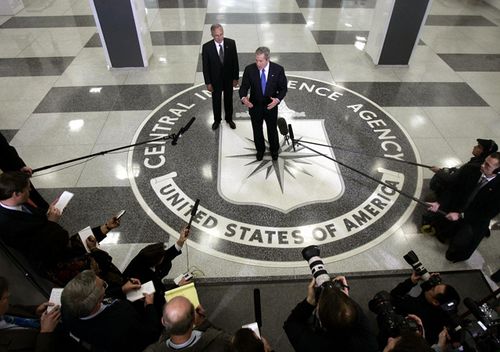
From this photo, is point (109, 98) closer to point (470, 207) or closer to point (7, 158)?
point (7, 158)

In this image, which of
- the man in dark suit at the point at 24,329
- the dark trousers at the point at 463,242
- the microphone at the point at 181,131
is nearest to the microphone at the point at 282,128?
the microphone at the point at 181,131

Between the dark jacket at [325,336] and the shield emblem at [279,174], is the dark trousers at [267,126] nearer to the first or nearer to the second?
the shield emblem at [279,174]

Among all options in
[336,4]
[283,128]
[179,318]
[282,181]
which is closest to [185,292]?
[179,318]

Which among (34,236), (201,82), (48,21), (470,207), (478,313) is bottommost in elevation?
(201,82)

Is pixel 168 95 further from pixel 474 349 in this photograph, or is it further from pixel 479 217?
pixel 474 349

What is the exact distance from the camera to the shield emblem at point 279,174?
471cm

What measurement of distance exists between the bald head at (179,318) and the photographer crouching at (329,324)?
756 mm

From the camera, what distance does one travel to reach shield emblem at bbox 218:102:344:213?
4.71 metres

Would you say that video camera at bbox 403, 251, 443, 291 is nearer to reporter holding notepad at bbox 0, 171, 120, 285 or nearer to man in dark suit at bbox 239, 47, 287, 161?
man in dark suit at bbox 239, 47, 287, 161

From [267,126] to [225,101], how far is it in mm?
1165

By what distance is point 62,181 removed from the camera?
16.1ft

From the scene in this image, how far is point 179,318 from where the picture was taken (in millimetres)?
1941

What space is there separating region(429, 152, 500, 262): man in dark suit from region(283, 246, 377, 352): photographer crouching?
6.92 ft

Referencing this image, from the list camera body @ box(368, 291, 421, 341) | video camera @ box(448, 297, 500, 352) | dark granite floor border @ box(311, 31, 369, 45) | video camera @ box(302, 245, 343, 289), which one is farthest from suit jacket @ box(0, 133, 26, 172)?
dark granite floor border @ box(311, 31, 369, 45)
